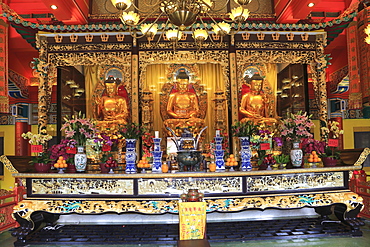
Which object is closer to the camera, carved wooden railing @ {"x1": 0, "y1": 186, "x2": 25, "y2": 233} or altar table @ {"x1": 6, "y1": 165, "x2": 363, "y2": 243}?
altar table @ {"x1": 6, "y1": 165, "x2": 363, "y2": 243}

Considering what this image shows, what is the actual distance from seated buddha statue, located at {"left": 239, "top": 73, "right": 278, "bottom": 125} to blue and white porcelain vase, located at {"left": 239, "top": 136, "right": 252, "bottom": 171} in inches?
103

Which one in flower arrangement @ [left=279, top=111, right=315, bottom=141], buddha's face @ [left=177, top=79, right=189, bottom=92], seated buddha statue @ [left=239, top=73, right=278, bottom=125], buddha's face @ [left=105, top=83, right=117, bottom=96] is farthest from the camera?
buddha's face @ [left=177, top=79, right=189, bottom=92]

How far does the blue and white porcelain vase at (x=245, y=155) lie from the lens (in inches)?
147

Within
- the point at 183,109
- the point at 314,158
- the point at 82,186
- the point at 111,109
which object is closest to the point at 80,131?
the point at 82,186

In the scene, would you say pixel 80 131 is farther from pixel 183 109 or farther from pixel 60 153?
pixel 183 109

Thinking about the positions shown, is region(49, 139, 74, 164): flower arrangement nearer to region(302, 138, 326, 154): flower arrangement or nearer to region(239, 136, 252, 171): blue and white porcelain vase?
region(239, 136, 252, 171): blue and white porcelain vase

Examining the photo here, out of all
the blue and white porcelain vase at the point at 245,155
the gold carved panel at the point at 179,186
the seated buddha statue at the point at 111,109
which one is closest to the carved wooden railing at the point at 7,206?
the gold carved panel at the point at 179,186

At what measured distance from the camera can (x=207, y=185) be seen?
3.56 meters

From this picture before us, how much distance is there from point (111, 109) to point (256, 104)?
9.83 ft

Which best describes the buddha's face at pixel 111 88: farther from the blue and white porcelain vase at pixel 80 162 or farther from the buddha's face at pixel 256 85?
the blue and white porcelain vase at pixel 80 162

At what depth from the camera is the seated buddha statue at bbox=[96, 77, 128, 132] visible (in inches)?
249

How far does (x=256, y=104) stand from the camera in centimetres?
666

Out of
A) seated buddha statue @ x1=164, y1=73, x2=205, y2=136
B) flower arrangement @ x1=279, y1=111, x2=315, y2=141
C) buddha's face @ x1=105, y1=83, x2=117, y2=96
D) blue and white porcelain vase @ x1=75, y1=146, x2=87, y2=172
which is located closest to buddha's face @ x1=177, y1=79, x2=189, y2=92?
seated buddha statue @ x1=164, y1=73, x2=205, y2=136

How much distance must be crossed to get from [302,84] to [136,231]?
14.6ft
